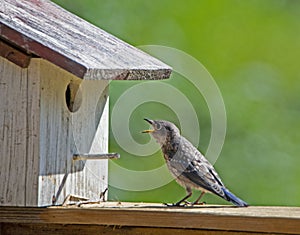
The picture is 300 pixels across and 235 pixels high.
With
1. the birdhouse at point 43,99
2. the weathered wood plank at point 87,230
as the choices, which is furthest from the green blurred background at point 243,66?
the weathered wood plank at point 87,230

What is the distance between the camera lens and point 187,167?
4055mm

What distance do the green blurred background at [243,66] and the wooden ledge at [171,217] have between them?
3.71m

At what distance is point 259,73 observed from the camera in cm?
811

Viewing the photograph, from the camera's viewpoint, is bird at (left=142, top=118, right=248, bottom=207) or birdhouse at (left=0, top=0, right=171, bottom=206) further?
bird at (left=142, top=118, right=248, bottom=207)

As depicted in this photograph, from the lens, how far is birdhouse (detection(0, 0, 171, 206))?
363 cm

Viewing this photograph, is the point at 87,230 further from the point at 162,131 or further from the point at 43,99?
the point at 162,131

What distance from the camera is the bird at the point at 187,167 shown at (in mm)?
3964

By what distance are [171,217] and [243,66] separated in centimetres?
449

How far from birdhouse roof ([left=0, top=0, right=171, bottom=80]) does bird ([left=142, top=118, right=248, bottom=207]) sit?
0.25 metres

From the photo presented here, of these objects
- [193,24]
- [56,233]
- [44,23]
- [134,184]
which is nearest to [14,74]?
[44,23]

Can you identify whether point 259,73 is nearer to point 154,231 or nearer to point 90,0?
point 90,0

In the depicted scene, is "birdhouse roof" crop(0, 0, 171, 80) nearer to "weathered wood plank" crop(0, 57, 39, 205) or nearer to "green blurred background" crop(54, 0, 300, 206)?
"weathered wood plank" crop(0, 57, 39, 205)

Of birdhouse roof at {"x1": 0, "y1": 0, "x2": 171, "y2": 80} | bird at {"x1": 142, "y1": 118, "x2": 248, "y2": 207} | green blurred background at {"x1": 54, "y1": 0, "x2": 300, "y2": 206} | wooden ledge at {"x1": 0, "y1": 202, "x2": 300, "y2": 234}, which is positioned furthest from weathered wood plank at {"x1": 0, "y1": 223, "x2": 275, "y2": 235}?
green blurred background at {"x1": 54, "y1": 0, "x2": 300, "y2": 206}

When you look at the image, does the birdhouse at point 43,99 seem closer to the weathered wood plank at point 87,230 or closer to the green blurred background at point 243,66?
the weathered wood plank at point 87,230
